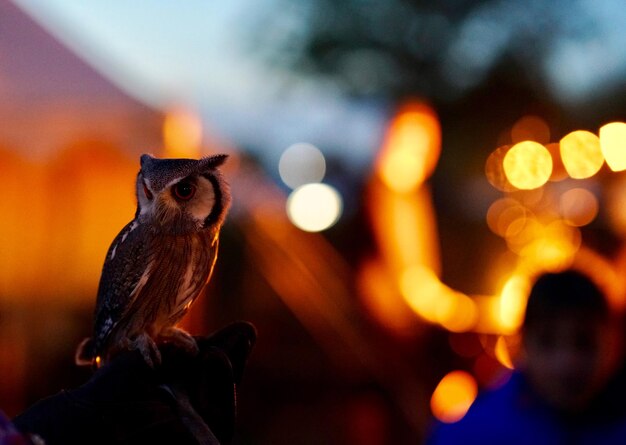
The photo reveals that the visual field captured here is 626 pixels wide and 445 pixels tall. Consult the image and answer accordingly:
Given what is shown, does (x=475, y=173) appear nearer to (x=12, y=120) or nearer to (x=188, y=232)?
(x=12, y=120)

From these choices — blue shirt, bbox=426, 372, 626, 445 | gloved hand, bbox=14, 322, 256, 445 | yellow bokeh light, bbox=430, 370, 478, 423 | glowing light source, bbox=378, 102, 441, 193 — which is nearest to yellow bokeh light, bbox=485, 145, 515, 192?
glowing light source, bbox=378, 102, 441, 193

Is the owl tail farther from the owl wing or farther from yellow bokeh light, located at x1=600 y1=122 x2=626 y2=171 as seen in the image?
yellow bokeh light, located at x1=600 y1=122 x2=626 y2=171

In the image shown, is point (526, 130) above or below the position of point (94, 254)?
above

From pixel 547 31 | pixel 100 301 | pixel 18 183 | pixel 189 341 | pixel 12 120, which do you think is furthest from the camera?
pixel 547 31

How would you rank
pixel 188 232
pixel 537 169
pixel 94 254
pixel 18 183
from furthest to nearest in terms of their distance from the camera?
pixel 537 169 → pixel 94 254 → pixel 18 183 → pixel 188 232

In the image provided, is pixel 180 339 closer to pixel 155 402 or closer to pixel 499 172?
pixel 155 402

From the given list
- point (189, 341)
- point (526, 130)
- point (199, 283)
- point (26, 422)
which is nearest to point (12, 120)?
point (199, 283)

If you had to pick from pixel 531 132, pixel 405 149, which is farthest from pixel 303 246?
pixel 531 132
